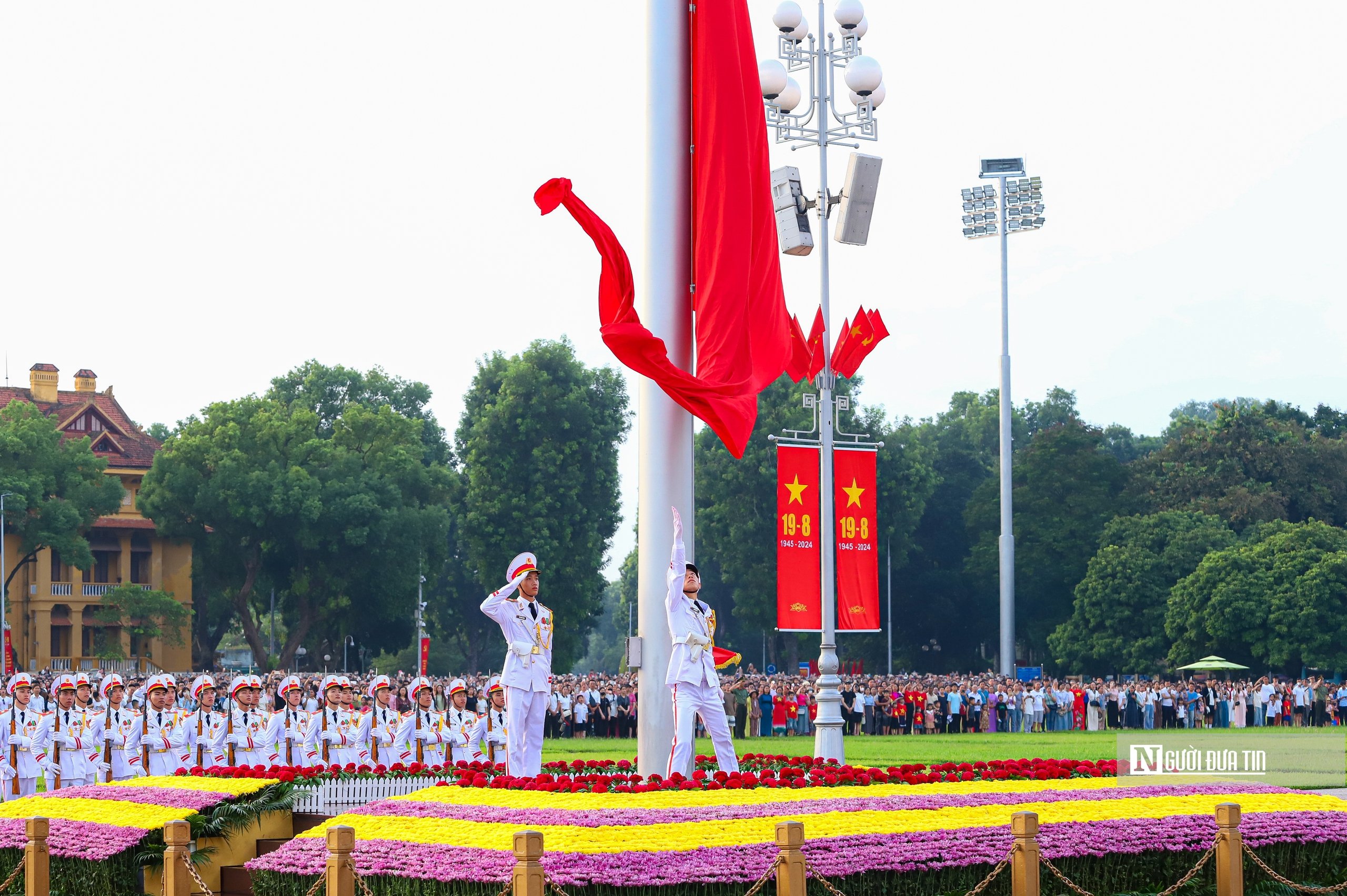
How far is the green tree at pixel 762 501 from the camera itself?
226 ft

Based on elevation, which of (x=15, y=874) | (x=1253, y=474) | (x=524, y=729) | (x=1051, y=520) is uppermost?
(x=1253, y=474)

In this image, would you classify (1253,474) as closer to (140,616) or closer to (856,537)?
(140,616)

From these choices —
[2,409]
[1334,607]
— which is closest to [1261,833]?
[1334,607]

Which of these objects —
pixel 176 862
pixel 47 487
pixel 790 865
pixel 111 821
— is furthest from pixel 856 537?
pixel 47 487

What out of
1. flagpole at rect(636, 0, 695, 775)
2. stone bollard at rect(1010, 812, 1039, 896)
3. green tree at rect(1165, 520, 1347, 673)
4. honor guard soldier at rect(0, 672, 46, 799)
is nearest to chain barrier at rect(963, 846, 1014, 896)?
stone bollard at rect(1010, 812, 1039, 896)

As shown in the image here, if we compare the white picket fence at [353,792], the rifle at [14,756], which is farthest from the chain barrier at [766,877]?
the rifle at [14,756]

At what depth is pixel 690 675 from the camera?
1513 centimetres

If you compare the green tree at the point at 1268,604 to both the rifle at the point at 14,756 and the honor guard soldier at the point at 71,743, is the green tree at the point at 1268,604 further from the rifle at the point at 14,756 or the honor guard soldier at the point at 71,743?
the rifle at the point at 14,756

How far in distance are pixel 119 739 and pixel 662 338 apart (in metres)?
8.20

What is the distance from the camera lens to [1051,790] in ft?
44.4

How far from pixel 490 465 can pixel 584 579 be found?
613 centimetres

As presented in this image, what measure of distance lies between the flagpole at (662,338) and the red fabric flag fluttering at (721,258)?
0.56 ft

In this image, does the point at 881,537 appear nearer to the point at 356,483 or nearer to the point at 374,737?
the point at 356,483

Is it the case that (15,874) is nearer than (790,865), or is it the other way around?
(790,865)
